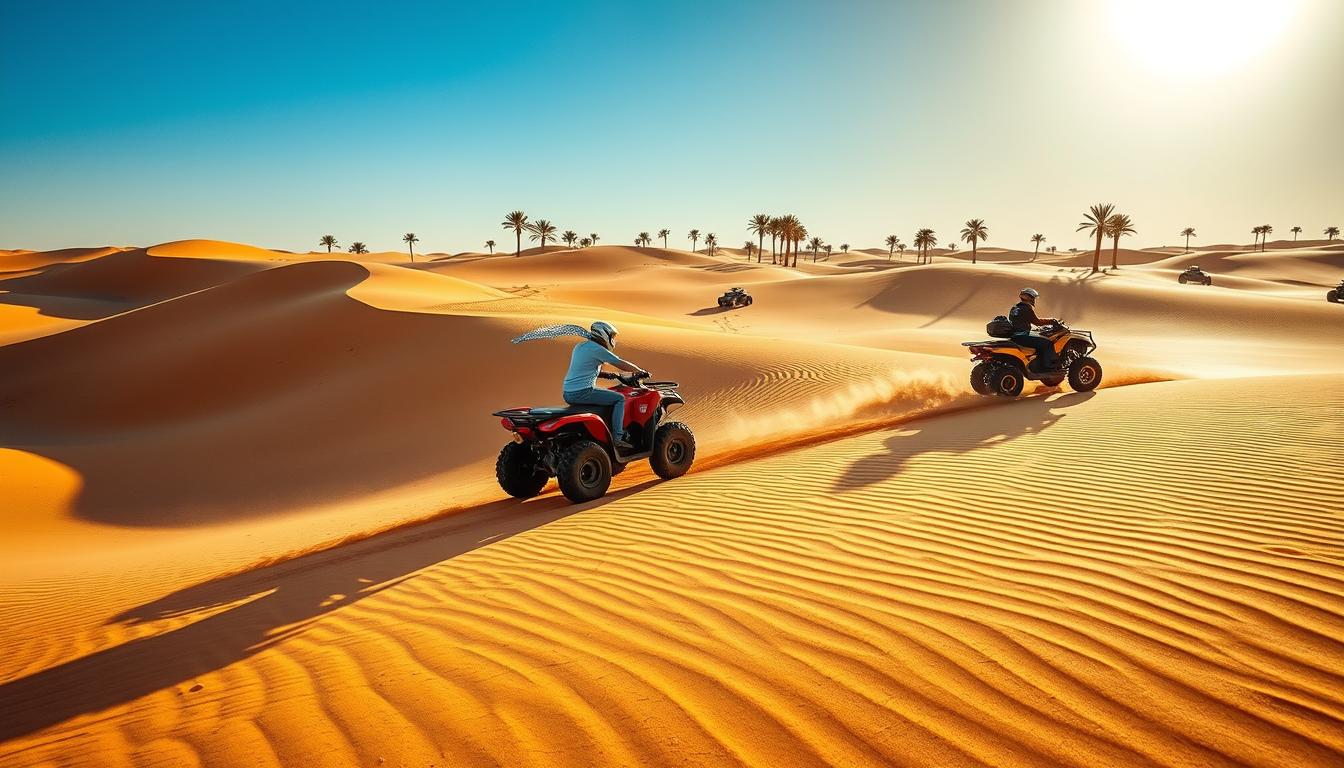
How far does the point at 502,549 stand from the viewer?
5.52 metres

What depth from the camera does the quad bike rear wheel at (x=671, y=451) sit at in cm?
794

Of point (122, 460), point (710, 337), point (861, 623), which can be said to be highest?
point (710, 337)

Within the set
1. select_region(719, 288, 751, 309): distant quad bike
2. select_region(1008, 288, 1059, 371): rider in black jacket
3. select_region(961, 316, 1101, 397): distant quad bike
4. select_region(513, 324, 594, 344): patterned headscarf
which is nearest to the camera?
select_region(513, 324, 594, 344): patterned headscarf

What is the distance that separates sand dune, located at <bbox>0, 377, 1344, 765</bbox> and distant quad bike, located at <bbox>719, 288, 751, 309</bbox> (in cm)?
3799

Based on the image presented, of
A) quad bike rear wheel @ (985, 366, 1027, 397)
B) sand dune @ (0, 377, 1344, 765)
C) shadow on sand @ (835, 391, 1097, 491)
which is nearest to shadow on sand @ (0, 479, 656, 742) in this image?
sand dune @ (0, 377, 1344, 765)

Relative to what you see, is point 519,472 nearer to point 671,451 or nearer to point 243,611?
point 671,451

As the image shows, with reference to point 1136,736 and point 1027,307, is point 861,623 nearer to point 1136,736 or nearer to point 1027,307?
point 1136,736

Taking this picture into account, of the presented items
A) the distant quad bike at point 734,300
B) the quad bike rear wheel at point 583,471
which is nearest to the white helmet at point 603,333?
the quad bike rear wheel at point 583,471

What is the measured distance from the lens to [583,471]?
285 inches

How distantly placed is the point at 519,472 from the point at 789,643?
5463 mm

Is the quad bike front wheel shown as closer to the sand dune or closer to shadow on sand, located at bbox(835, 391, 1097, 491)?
shadow on sand, located at bbox(835, 391, 1097, 491)

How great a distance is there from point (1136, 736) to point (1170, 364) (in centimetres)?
2365

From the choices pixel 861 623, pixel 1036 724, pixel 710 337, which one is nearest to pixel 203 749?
pixel 861 623

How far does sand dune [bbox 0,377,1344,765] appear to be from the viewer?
8.04 ft
